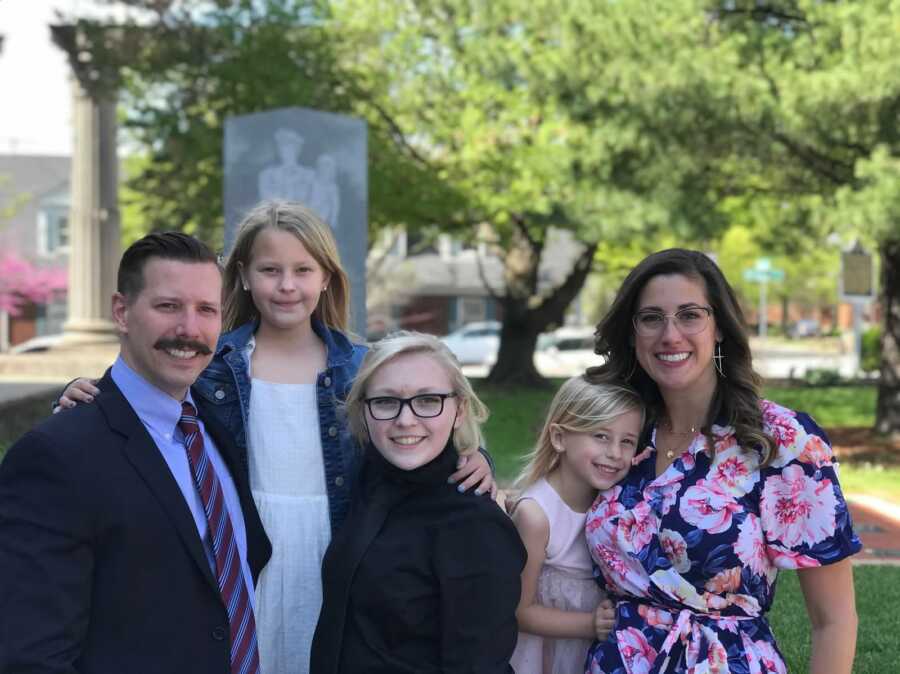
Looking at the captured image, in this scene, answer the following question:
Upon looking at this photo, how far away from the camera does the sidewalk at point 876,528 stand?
7141 millimetres

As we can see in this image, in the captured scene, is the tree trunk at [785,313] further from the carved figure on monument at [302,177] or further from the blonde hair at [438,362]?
the blonde hair at [438,362]

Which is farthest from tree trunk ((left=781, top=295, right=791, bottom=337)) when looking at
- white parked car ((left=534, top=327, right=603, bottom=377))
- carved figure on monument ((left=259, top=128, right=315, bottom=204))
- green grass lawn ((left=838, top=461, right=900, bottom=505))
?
carved figure on monument ((left=259, top=128, right=315, bottom=204))

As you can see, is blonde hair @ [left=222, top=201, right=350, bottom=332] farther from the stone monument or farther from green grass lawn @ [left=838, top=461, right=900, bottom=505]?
green grass lawn @ [left=838, top=461, right=900, bottom=505]

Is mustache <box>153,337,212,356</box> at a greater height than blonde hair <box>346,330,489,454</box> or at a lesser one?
greater

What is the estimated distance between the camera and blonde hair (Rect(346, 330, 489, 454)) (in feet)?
8.61

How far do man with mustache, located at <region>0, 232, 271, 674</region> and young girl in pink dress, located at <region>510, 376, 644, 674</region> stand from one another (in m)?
0.77

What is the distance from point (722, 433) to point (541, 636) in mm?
743

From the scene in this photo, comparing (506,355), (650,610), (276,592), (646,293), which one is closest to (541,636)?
(650,610)

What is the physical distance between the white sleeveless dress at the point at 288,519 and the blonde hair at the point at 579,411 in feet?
1.98

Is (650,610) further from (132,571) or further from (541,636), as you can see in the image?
(132,571)

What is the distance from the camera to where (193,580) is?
84.1 inches

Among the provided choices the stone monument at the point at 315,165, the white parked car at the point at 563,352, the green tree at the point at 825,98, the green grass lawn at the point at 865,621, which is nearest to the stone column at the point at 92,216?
the stone monument at the point at 315,165

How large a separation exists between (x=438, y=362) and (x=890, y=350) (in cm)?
1248

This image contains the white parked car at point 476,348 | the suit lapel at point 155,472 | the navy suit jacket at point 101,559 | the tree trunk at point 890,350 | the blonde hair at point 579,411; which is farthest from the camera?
the white parked car at point 476,348
